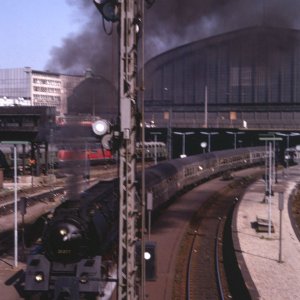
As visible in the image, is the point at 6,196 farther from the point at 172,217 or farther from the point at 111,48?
the point at 111,48

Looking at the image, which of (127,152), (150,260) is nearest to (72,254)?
(150,260)

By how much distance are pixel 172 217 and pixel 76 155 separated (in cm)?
1108

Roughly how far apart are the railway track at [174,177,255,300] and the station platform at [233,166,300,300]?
37 centimetres

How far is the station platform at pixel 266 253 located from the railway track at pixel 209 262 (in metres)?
0.37

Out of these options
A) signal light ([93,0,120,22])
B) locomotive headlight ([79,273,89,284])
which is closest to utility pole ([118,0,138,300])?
signal light ([93,0,120,22])

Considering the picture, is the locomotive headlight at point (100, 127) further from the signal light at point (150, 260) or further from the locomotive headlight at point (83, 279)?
the locomotive headlight at point (83, 279)

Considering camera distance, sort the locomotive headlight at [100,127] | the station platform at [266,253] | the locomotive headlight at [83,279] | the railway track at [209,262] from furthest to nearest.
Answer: the railway track at [209,262]
the station platform at [266,253]
the locomotive headlight at [83,279]
the locomotive headlight at [100,127]

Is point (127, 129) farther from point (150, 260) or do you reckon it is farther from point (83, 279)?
point (83, 279)

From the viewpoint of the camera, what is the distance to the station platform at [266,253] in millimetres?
12984

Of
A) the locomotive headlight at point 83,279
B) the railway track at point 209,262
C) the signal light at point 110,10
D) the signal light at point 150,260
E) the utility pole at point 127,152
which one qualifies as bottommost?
the railway track at point 209,262

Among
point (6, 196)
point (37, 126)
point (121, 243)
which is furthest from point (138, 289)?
point (37, 126)

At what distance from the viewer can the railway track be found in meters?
13.4

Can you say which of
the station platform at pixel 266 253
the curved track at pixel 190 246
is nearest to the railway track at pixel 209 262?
the curved track at pixel 190 246

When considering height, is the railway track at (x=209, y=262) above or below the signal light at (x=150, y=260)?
below
